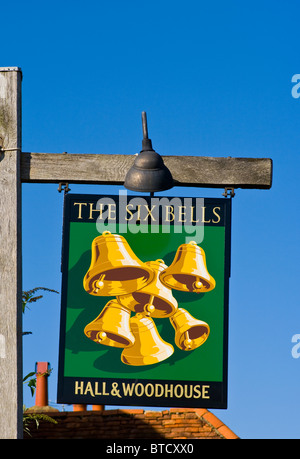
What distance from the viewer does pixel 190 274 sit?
7359 mm

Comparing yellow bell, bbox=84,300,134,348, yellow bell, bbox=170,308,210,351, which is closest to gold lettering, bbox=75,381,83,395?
yellow bell, bbox=84,300,134,348

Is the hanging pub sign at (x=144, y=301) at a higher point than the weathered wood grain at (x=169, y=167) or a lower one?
lower

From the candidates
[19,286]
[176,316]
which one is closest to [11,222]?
[19,286]

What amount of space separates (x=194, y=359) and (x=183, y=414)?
28.0 ft

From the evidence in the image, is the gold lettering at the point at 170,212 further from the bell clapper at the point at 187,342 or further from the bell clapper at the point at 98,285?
the bell clapper at the point at 187,342

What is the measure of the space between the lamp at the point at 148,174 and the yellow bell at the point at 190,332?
43.9 inches

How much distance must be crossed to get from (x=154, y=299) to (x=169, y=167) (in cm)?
120

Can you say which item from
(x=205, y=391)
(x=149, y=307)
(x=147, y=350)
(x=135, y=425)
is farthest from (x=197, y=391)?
(x=135, y=425)

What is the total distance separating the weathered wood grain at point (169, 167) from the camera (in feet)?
25.4

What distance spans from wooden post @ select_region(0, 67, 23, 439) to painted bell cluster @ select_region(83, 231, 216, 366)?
62 centimetres

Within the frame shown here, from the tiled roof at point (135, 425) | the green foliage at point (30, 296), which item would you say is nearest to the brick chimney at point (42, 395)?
the tiled roof at point (135, 425)

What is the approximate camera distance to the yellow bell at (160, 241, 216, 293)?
24.2 feet

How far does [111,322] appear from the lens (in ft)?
23.9
